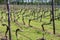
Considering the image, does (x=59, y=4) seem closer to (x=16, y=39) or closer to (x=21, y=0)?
(x=21, y=0)

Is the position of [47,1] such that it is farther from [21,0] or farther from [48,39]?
[48,39]

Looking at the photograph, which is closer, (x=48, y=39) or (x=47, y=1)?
(x=48, y=39)

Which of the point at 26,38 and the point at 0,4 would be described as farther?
the point at 0,4

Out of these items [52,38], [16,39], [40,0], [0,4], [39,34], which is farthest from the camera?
[0,4]

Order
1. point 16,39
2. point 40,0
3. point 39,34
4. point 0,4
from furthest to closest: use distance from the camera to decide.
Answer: point 0,4 → point 40,0 → point 39,34 → point 16,39

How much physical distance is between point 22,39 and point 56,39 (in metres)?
2.49

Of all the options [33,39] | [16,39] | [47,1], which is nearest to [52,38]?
[33,39]

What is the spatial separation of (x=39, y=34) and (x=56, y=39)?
7.63 ft

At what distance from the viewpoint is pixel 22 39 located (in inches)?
594

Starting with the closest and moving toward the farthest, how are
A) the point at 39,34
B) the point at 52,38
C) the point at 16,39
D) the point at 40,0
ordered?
the point at 16,39 → the point at 52,38 → the point at 39,34 → the point at 40,0

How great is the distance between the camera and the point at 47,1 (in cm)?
6397

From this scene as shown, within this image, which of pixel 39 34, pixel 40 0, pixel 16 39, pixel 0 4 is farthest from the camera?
pixel 0 4

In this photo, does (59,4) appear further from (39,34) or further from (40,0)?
(39,34)

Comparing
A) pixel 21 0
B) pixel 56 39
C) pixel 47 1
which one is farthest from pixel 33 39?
pixel 21 0
